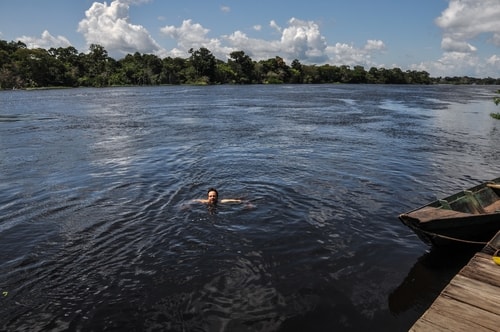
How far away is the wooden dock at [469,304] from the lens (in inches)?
264

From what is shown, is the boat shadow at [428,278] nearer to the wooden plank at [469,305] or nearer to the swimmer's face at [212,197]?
the wooden plank at [469,305]

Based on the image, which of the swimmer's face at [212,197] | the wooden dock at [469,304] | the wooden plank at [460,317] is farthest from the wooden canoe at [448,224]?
the swimmer's face at [212,197]

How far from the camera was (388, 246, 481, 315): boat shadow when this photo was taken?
9.07 meters

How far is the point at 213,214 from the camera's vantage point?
14.0 m

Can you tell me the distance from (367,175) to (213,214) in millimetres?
8957

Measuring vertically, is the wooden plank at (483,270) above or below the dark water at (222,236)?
above

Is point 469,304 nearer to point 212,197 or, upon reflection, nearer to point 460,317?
point 460,317

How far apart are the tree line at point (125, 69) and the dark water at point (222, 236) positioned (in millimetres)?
104146

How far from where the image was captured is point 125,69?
444ft

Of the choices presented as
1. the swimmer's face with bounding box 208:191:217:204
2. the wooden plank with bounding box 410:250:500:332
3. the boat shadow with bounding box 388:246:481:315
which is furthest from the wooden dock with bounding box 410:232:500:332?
the swimmer's face with bounding box 208:191:217:204

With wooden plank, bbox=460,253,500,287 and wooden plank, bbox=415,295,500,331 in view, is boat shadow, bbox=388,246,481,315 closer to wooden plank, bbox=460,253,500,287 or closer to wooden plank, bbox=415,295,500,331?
wooden plank, bbox=460,253,500,287

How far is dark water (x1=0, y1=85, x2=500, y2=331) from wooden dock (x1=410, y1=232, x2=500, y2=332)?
1.25 meters

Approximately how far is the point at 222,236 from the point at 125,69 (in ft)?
442

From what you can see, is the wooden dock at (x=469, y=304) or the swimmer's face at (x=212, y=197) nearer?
the wooden dock at (x=469, y=304)
